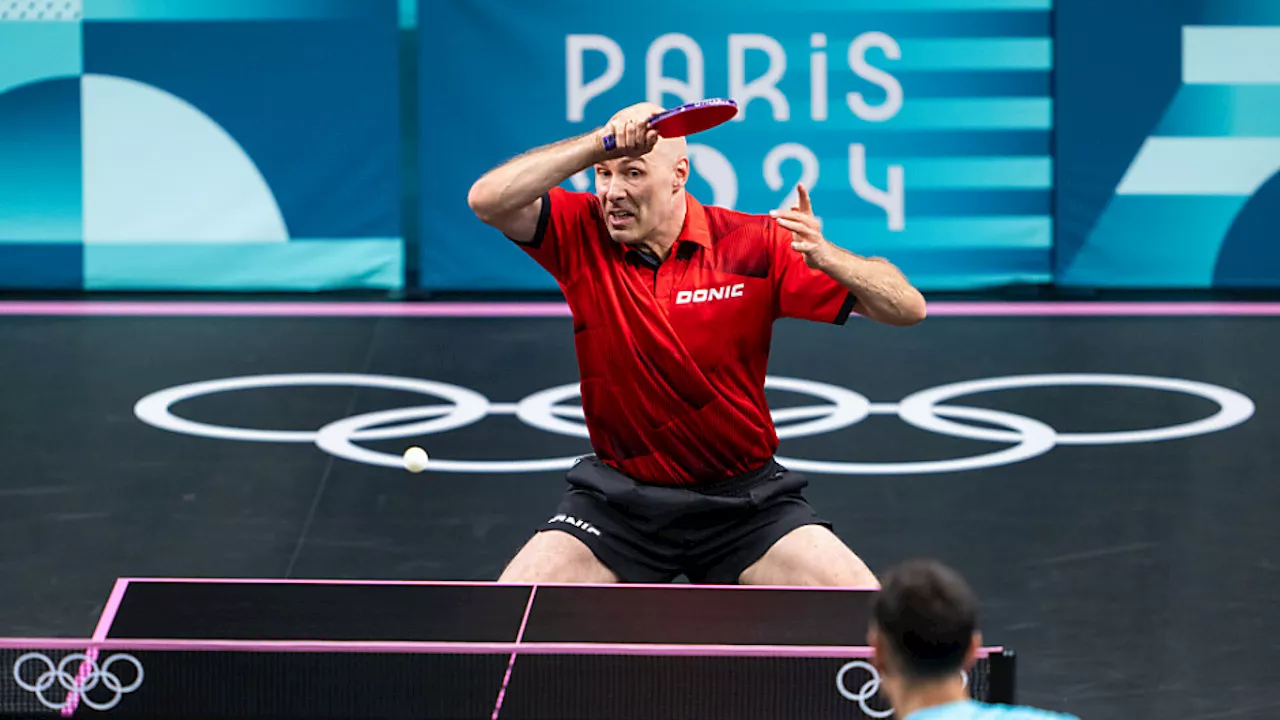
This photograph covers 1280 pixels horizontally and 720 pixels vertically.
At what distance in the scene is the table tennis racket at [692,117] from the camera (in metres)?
4.38

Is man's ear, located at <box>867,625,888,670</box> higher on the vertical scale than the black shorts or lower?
higher

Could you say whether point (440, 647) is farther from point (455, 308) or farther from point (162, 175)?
point (162, 175)

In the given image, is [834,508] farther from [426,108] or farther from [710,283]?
[426,108]

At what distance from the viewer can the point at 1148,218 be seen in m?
11.5

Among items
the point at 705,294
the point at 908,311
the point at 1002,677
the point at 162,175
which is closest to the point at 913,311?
the point at 908,311

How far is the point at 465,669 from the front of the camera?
369 cm

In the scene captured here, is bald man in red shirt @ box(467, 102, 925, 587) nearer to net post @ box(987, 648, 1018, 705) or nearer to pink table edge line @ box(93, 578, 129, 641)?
pink table edge line @ box(93, 578, 129, 641)

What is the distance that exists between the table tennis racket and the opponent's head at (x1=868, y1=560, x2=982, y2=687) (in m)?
1.93

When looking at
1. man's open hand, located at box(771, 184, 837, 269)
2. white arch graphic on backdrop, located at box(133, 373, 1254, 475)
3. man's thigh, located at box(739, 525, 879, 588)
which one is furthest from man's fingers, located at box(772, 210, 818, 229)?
white arch graphic on backdrop, located at box(133, 373, 1254, 475)

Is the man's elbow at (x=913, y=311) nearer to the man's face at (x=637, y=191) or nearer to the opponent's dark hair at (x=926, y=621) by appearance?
the man's face at (x=637, y=191)

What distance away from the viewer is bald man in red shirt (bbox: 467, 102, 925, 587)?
504cm

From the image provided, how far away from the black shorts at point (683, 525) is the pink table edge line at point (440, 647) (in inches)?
52.4

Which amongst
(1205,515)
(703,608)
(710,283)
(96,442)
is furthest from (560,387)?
(703,608)

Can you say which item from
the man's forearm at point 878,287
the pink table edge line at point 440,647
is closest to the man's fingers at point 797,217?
the man's forearm at point 878,287
